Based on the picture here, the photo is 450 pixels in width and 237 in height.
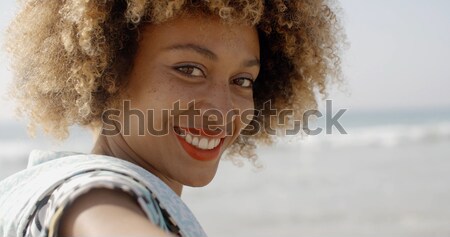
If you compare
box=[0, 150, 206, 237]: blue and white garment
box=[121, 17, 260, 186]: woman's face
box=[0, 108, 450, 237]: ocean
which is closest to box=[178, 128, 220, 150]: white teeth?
box=[121, 17, 260, 186]: woman's face

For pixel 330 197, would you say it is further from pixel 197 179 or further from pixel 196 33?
pixel 196 33

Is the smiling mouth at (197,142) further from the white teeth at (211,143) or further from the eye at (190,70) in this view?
the eye at (190,70)

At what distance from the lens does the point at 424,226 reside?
328 inches

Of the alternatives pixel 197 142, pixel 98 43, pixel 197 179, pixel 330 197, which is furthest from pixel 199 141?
pixel 330 197

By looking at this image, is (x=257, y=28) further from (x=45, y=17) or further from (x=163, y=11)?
(x=45, y=17)

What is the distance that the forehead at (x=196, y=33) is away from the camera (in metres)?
2.46

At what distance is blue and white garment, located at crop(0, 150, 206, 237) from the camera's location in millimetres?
1536

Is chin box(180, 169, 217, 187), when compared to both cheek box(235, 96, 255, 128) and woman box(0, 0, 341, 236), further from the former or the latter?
cheek box(235, 96, 255, 128)

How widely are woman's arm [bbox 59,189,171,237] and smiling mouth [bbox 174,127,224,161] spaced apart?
3.18 ft

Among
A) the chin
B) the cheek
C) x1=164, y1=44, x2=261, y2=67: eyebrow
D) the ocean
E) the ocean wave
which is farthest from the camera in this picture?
the ocean wave

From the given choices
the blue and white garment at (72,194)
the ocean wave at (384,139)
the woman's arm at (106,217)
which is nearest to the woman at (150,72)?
the blue and white garment at (72,194)

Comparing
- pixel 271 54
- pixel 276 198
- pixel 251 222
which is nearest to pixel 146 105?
pixel 271 54

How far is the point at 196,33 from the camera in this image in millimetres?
2459

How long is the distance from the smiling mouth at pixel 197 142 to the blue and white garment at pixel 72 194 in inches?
24.5
